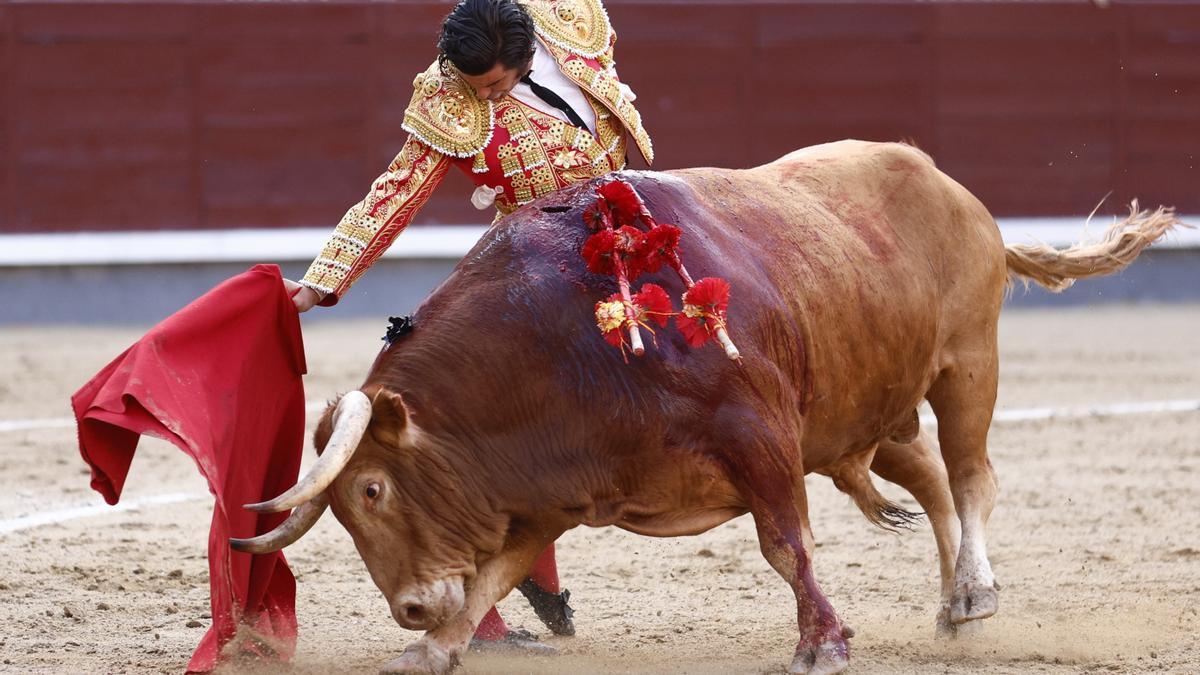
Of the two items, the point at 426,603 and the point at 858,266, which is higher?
the point at 858,266

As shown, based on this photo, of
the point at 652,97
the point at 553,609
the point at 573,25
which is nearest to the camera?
the point at 573,25

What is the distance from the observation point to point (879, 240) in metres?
3.45

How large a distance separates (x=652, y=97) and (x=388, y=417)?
25.7ft

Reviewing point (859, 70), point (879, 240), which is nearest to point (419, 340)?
point (879, 240)

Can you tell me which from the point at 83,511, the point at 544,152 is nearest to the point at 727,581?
the point at 544,152

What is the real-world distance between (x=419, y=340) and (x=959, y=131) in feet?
28.1

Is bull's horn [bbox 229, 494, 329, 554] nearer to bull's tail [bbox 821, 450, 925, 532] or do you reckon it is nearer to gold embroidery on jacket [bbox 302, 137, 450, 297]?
gold embroidery on jacket [bbox 302, 137, 450, 297]

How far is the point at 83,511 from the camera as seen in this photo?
16.2ft

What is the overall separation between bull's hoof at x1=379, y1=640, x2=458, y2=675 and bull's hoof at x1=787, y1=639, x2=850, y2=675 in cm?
62

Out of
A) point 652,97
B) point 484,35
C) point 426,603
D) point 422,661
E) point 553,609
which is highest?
point 484,35

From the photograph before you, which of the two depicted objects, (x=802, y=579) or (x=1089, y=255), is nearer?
(x=802, y=579)

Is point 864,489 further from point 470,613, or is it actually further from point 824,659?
point 470,613

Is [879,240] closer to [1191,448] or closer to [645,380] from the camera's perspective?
[645,380]

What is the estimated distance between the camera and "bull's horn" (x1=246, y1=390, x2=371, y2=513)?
8.93 ft
